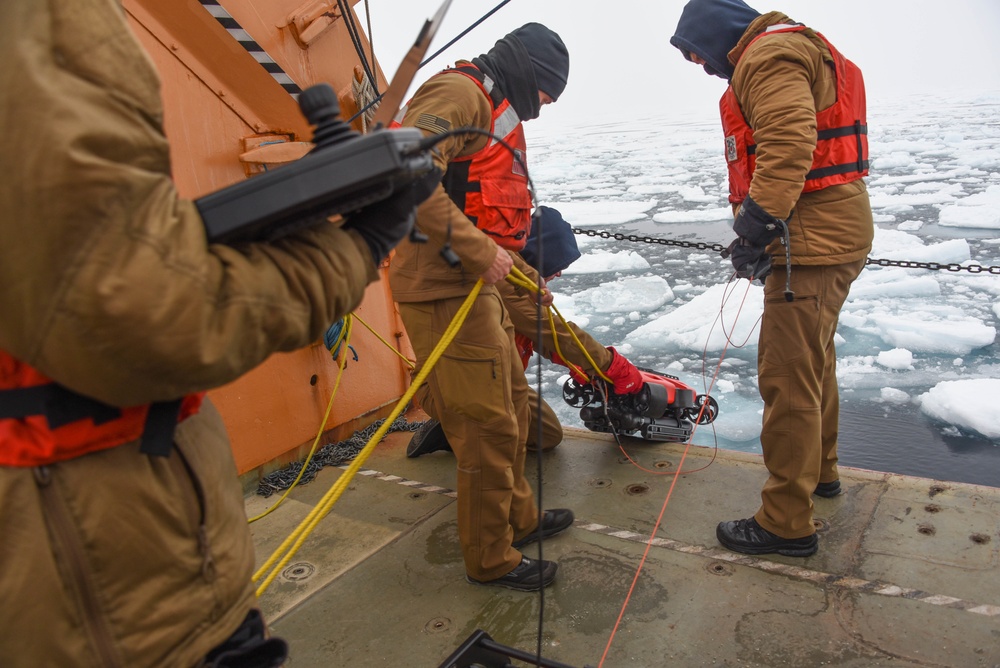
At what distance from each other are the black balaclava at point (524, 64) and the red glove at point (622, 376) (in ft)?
4.59

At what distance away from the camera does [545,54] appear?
2592mm

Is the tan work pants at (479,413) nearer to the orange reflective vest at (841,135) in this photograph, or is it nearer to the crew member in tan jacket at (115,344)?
the orange reflective vest at (841,135)

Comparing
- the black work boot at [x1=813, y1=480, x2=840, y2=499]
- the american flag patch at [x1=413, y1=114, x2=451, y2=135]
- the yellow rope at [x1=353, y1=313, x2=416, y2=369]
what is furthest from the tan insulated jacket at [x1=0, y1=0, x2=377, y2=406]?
the yellow rope at [x1=353, y1=313, x2=416, y2=369]

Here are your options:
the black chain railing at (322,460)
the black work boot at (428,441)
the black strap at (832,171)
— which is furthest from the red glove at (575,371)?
the black strap at (832,171)

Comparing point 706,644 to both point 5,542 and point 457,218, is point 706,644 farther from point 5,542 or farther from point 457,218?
point 5,542

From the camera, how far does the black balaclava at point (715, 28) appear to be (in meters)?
2.67

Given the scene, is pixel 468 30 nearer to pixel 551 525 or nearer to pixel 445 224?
pixel 445 224

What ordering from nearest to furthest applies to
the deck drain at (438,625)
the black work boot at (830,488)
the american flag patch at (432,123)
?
the american flag patch at (432,123) < the deck drain at (438,625) < the black work boot at (830,488)

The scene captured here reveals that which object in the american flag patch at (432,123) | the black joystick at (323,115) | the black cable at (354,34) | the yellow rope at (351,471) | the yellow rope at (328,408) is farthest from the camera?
the yellow rope at (328,408)

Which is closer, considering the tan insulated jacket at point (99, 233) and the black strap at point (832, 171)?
the tan insulated jacket at point (99, 233)

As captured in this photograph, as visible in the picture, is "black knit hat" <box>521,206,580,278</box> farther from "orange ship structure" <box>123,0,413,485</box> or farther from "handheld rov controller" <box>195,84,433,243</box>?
"handheld rov controller" <box>195,84,433,243</box>

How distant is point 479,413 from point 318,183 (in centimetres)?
151

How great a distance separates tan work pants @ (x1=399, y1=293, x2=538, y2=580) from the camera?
2.38 meters

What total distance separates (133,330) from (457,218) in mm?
1405
